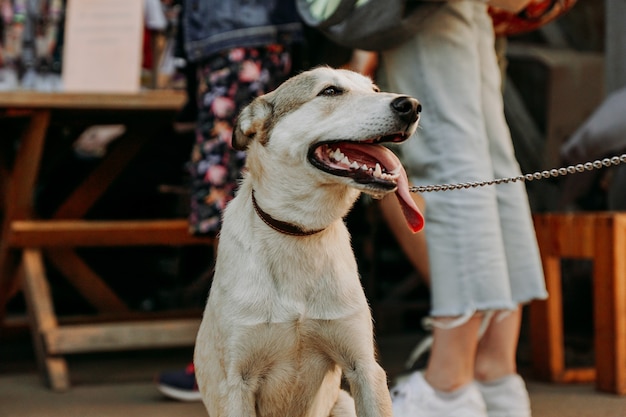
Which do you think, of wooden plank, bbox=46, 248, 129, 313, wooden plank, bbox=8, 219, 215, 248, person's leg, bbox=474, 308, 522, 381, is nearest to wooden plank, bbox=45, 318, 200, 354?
wooden plank, bbox=8, 219, 215, 248

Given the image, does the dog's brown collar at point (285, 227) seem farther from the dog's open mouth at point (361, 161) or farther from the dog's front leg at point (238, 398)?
the dog's front leg at point (238, 398)

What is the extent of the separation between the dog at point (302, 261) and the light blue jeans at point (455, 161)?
0.47 meters

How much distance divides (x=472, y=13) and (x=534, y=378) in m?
1.62

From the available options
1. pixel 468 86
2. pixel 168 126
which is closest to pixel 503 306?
pixel 468 86

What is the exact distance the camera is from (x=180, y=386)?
2.93 m

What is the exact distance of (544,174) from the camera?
188cm

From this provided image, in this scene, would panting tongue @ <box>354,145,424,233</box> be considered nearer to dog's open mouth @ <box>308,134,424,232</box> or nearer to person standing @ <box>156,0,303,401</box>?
dog's open mouth @ <box>308,134,424,232</box>

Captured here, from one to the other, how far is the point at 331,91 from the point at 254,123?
7.0 inches

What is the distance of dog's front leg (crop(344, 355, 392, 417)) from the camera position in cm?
173

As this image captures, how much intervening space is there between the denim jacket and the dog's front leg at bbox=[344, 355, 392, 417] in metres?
1.27

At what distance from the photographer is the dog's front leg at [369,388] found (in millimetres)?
1729

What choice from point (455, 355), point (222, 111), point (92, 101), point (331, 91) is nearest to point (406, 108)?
point (331, 91)

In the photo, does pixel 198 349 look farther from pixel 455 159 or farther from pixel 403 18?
pixel 403 18

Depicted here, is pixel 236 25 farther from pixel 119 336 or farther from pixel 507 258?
pixel 119 336
